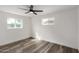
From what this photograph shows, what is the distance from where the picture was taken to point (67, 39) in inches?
112

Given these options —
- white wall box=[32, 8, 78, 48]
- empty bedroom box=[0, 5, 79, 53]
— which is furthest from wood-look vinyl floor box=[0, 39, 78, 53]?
white wall box=[32, 8, 78, 48]

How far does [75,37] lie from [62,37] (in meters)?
0.56

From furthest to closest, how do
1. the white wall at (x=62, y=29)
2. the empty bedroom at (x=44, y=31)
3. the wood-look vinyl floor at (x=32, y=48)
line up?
the white wall at (x=62, y=29), the empty bedroom at (x=44, y=31), the wood-look vinyl floor at (x=32, y=48)

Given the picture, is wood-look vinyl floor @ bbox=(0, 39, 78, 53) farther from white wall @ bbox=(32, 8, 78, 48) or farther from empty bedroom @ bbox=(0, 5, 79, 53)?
white wall @ bbox=(32, 8, 78, 48)

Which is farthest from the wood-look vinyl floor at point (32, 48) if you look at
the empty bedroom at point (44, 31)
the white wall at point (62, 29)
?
the white wall at point (62, 29)

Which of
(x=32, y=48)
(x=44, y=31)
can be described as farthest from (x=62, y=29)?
(x=32, y=48)

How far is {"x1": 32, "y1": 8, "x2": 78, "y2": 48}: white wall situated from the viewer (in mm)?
2549

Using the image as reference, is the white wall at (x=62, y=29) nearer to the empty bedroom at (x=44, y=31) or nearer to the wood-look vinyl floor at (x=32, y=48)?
the empty bedroom at (x=44, y=31)

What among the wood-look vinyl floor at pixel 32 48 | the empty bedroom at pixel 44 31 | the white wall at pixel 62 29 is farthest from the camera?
the white wall at pixel 62 29

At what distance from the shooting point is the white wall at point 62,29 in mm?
2549
